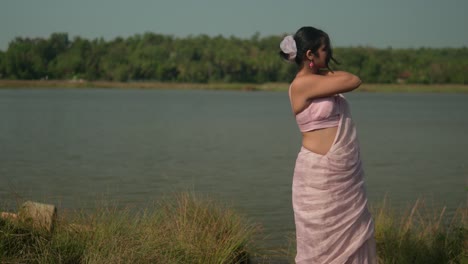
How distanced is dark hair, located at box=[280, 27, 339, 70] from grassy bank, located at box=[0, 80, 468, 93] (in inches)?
4107

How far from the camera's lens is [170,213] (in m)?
6.61

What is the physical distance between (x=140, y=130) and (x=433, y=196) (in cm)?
1889

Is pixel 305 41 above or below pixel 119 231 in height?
above

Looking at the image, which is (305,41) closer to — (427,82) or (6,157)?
(6,157)

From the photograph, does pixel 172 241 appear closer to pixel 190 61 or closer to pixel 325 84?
pixel 325 84

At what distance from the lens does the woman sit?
405cm

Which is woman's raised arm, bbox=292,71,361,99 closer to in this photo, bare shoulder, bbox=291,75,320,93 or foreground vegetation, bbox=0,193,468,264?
bare shoulder, bbox=291,75,320,93

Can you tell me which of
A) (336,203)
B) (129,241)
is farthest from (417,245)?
(129,241)

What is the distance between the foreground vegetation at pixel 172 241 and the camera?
493 cm

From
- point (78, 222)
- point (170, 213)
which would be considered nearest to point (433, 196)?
point (170, 213)

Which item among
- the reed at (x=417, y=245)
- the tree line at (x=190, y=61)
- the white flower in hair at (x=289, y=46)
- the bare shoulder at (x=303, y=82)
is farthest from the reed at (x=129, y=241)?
the tree line at (x=190, y=61)

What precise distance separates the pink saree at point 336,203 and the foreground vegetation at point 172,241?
120 cm

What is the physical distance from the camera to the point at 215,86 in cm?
12225

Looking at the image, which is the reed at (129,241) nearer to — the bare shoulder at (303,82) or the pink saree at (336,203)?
the pink saree at (336,203)
